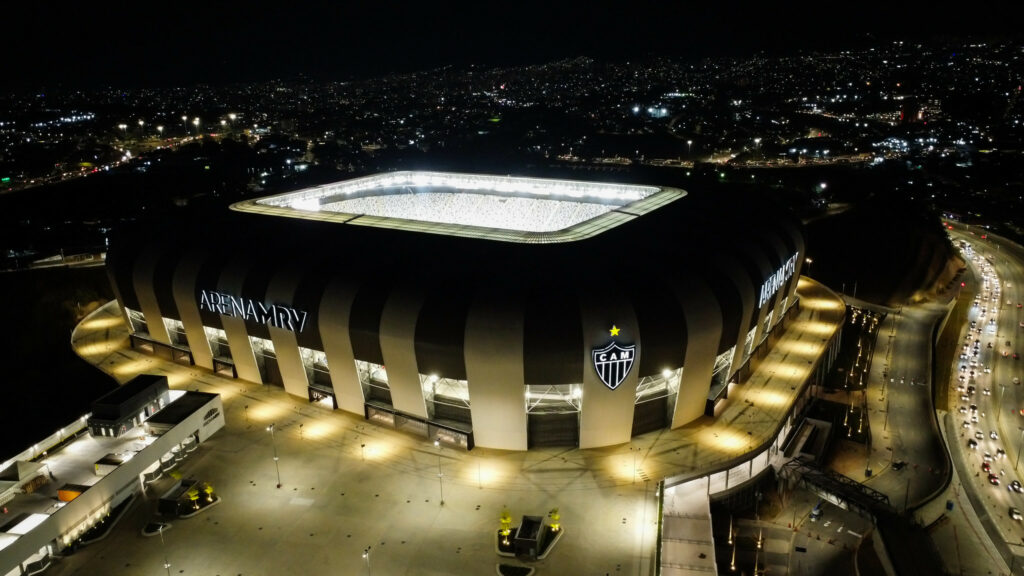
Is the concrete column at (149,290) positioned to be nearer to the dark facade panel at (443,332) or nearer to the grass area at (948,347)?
the dark facade panel at (443,332)

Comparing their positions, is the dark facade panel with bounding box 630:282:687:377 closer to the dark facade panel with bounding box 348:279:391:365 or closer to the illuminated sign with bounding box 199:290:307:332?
the dark facade panel with bounding box 348:279:391:365

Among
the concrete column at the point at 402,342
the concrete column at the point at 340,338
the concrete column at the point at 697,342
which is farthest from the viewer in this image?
the concrete column at the point at 340,338

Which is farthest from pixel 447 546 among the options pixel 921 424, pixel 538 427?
pixel 921 424

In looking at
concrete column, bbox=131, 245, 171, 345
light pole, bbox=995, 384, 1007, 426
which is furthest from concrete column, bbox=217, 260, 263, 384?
light pole, bbox=995, 384, 1007, 426

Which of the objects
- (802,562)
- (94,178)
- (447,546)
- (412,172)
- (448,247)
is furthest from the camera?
(94,178)

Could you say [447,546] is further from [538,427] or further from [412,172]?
[412,172]

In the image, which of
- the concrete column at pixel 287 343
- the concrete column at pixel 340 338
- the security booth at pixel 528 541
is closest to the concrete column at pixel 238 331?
the concrete column at pixel 287 343
